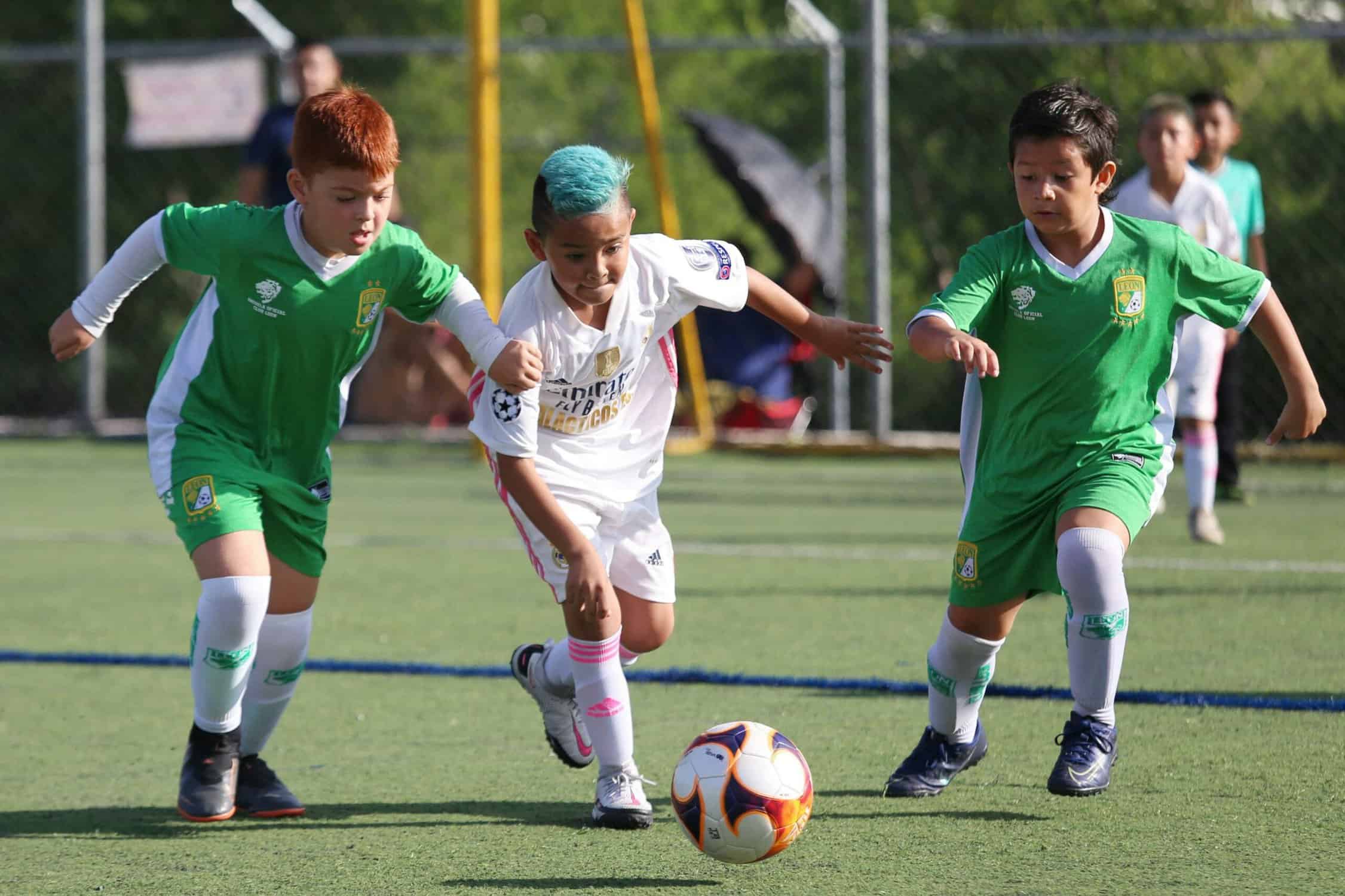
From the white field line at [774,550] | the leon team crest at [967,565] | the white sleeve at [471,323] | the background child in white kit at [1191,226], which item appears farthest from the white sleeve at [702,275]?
the background child in white kit at [1191,226]

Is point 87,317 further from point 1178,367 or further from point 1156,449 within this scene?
point 1178,367

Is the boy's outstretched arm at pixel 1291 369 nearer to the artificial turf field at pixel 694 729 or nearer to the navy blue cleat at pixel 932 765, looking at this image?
the artificial turf field at pixel 694 729

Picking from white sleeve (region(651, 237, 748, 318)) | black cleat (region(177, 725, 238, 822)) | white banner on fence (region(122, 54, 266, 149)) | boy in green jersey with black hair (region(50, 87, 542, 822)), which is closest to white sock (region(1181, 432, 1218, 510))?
white sleeve (region(651, 237, 748, 318))

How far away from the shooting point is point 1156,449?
12.6 feet

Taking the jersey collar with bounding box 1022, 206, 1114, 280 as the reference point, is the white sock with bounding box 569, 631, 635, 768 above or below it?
below

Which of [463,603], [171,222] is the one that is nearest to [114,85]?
[463,603]

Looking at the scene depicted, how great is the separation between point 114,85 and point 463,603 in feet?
53.4

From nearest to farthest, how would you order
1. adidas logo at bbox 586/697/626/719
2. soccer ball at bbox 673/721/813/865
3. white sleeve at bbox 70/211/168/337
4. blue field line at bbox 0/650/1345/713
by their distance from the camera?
soccer ball at bbox 673/721/813/865, adidas logo at bbox 586/697/626/719, white sleeve at bbox 70/211/168/337, blue field line at bbox 0/650/1345/713

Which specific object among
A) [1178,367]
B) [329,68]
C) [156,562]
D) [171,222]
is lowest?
[156,562]

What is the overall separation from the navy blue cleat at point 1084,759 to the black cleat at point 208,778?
1.71 metres

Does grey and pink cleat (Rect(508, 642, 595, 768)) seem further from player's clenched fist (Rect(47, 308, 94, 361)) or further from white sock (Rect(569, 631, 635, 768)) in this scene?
player's clenched fist (Rect(47, 308, 94, 361))

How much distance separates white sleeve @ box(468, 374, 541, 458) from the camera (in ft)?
11.7

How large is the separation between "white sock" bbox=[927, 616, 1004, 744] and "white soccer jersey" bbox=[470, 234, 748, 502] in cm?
76

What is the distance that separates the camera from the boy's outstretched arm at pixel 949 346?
3.37m
